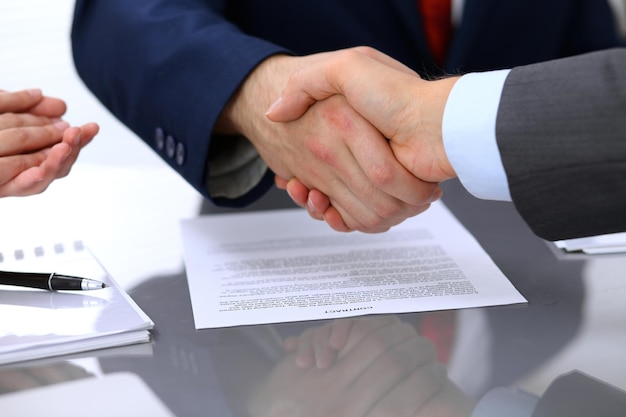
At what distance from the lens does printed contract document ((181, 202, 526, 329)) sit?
2.82ft

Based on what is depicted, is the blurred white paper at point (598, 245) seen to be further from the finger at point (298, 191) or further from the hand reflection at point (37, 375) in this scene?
the hand reflection at point (37, 375)

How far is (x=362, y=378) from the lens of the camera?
2.44 feet

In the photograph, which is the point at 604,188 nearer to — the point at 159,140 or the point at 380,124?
the point at 380,124

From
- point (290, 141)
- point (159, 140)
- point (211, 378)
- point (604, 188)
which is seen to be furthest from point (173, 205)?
point (604, 188)

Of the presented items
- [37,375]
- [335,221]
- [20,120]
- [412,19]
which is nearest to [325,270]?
[335,221]

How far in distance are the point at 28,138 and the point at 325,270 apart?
385mm

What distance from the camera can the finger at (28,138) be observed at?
103 cm

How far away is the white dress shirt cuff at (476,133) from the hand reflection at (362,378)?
16 centimetres

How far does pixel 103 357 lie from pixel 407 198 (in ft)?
1.24

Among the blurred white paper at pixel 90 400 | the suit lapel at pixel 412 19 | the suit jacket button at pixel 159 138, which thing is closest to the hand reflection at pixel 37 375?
the blurred white paper at pixel 90 400

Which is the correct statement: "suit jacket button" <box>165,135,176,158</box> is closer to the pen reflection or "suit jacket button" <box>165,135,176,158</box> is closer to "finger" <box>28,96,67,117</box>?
"finger" <box>28,96,67,117</box>

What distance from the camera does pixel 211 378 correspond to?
2.42 feet

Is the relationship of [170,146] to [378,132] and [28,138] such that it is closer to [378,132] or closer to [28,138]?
[28,138]

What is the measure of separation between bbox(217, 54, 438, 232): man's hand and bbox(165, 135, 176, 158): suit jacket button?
8 centimetres
